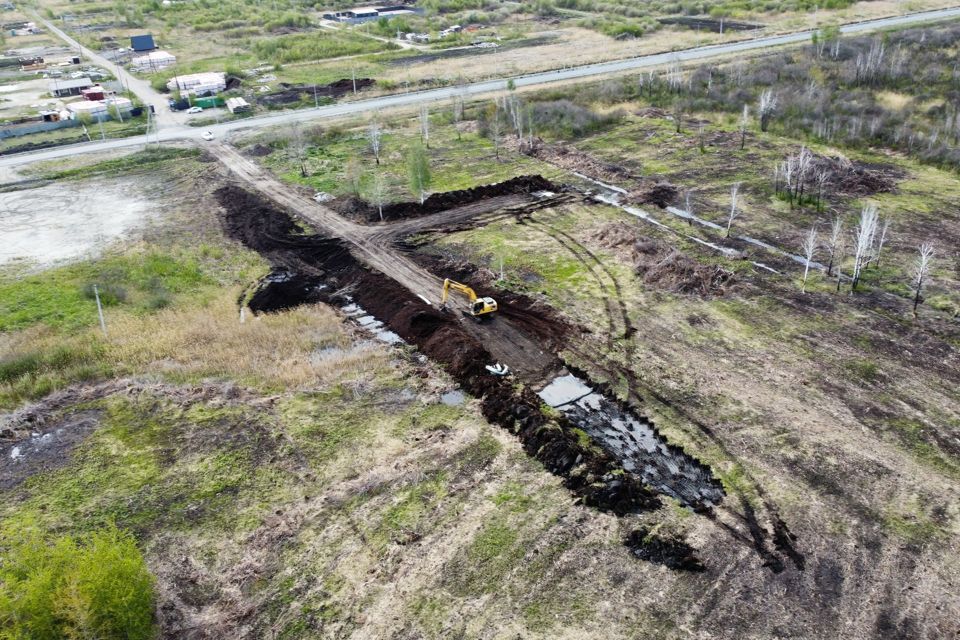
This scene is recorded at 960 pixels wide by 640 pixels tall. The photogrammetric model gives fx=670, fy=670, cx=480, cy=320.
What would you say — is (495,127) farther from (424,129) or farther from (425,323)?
(425,323)

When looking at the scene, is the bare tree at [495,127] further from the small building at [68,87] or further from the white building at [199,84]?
the small building at [68,87]

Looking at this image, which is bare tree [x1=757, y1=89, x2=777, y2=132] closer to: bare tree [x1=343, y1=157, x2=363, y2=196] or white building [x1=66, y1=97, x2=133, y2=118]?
bare tree [x1=343, y1=157, x2=363, y2=196]

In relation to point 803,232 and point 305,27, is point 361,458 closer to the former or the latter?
point 803,232

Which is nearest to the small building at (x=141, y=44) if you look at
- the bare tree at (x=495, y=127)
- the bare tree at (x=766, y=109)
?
the bare tree at (x=495, y=127)

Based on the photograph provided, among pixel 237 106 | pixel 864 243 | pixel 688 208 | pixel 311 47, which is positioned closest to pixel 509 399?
pixel 864 243

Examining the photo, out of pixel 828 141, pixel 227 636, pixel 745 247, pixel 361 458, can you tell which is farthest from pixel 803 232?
pixel 227 636

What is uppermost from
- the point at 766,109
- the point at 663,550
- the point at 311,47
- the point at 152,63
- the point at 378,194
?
the point at 311,47
